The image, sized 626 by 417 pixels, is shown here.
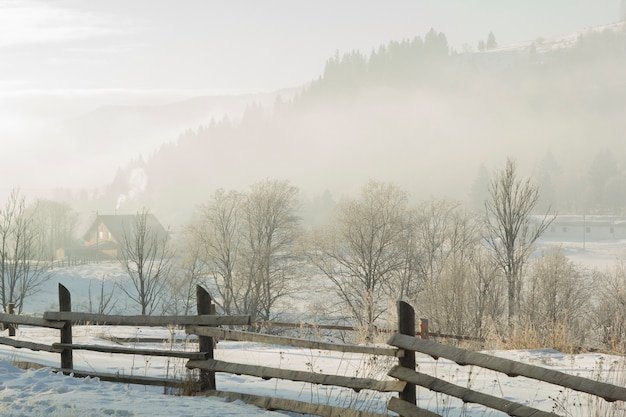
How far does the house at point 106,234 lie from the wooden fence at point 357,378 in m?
90.3

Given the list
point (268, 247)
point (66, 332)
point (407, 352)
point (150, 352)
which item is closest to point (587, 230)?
point (268, 247)

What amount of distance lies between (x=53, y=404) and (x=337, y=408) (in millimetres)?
3288

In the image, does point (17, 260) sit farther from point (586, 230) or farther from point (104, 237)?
point (586, 230)

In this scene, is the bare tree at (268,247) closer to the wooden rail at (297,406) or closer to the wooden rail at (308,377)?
the wooden rail at (308,377)

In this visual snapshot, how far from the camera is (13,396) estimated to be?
348 inches

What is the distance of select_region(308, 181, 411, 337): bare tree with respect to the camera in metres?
48.7

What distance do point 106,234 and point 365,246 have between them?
206 feet

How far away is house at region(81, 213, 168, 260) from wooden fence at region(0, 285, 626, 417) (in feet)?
296

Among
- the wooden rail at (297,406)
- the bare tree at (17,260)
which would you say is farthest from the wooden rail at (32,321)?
the bare tree at (17,260)

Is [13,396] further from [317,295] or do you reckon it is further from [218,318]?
[317,295]

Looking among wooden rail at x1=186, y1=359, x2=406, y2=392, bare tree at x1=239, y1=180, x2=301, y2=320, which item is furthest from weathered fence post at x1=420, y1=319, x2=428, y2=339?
bare tree at x1=239, y1=180, x2=301, y2=320

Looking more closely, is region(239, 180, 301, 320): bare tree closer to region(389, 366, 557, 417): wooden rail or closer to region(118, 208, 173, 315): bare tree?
region(118, 208, 173, 315): bare tree

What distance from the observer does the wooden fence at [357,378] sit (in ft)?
22.3

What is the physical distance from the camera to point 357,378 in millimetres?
8023
